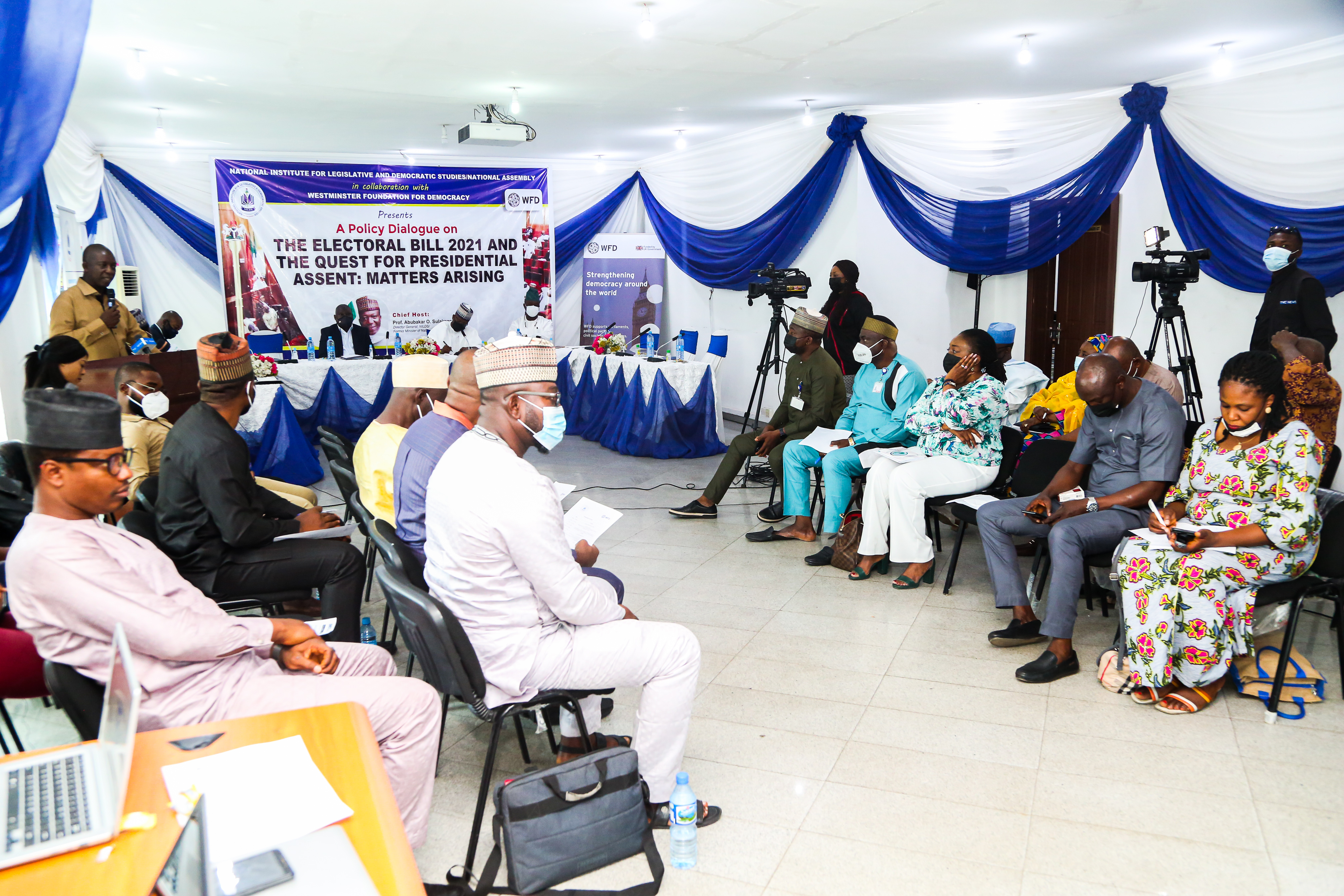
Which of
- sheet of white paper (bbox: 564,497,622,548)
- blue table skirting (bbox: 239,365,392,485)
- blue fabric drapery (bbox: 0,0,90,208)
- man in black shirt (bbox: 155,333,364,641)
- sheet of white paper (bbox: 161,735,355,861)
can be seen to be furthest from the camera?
blue table skirting (bbox: 239,365,392,485)

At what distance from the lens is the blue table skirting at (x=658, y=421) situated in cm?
753

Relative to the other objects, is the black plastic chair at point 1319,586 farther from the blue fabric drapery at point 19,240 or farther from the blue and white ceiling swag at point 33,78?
the blue fabric drapery at point 19,240

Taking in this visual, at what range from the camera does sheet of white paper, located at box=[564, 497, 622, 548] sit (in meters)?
2.79

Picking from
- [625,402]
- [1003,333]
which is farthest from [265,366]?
[1003,333]

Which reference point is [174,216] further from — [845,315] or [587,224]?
[845,315]

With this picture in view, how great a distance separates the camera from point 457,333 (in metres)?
9.19

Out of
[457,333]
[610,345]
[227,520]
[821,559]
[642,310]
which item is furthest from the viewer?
[642,310]

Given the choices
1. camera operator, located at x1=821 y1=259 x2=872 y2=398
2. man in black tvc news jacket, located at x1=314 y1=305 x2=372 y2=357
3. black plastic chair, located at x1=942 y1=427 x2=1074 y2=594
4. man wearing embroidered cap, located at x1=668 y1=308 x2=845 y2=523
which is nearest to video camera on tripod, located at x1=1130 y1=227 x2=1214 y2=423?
black plastic chair, located at x1=942 y1=427 x2=1074 y2=594

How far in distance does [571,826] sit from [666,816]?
352mm

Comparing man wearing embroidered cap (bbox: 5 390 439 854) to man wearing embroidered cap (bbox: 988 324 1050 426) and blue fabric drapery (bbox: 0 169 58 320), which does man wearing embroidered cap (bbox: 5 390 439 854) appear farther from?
man wearing embroidered cap (bbox: 988 324 1050 426)

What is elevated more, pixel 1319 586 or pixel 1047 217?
pixel 1047 217

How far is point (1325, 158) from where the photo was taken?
507cm

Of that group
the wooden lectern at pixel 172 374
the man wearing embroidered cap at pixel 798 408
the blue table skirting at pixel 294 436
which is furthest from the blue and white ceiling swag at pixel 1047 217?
the wooden lectern at pixel 172 374

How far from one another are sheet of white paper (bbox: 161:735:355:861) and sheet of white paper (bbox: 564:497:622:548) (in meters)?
1.30
